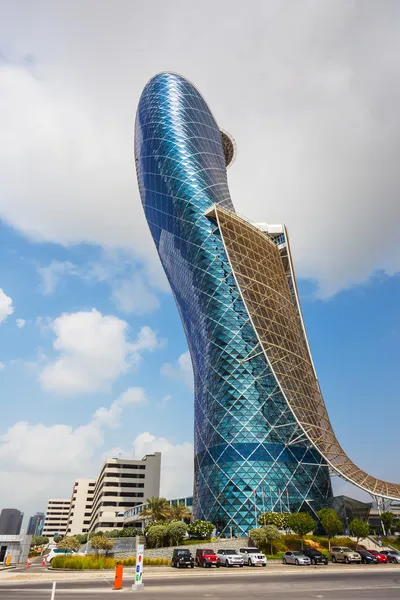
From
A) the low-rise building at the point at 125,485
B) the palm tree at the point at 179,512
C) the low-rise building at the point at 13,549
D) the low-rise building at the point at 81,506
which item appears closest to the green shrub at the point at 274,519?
the palm tree at the point at 179,512

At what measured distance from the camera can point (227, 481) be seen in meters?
57.9

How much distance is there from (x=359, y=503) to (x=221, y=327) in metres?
31.2

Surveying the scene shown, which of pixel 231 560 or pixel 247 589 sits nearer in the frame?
pixel 247 589

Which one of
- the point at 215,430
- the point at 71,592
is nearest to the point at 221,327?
the point at 215,430

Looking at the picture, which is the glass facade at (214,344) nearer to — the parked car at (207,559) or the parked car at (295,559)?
the parked car at (295,559)

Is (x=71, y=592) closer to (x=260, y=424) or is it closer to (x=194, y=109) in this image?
(x=260, y=424)

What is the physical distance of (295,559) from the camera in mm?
34781

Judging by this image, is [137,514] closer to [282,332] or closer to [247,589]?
[282,332]

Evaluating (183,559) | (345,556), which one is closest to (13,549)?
(183,559)

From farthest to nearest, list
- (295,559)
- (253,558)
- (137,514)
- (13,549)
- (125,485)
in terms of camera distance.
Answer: (125,485), (137,514), (13,549), (295,559), (253,558)

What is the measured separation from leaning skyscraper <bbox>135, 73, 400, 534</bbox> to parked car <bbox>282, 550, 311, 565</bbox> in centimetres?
1945

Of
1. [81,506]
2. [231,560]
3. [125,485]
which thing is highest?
[125,485]

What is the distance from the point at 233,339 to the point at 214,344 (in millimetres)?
3472

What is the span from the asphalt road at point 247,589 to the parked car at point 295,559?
8239 millimetres
